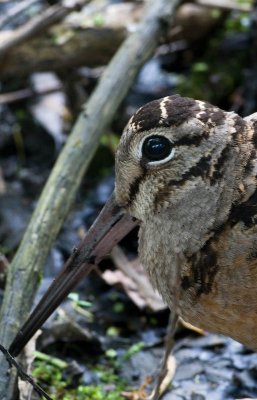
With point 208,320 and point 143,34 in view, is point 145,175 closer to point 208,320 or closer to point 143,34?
point 208,320

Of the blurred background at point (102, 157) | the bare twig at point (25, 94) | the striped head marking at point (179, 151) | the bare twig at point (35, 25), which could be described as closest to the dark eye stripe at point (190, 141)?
the striped head marking at point (179, 151)

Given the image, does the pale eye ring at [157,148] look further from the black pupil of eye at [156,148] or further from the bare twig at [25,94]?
the bare twig at [25,94]

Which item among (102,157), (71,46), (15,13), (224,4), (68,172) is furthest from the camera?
(224,4)

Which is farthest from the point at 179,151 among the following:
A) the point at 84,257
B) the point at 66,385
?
the point at 66,385

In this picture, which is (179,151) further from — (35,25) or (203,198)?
(35,25)

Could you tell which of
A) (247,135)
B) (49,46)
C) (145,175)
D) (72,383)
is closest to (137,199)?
(145,175)
